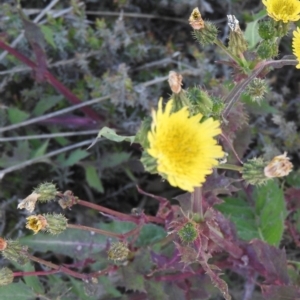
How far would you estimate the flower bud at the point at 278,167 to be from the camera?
1558mm

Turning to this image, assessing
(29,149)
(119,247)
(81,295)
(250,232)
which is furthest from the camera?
(29,149)

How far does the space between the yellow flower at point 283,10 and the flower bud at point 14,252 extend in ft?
4.13

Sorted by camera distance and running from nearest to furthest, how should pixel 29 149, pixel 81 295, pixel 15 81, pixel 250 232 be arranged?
pixel 81 295
pixel 250 232
pixel 29 149
pixel 15 81

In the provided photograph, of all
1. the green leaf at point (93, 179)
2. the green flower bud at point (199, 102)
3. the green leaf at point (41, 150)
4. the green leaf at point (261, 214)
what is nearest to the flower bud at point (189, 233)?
the green flower bud at point (199, 102)

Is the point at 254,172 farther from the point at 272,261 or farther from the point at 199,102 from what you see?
the point at 272,261

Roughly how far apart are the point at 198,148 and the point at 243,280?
1.45m

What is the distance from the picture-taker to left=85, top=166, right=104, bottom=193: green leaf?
2631 millimetres

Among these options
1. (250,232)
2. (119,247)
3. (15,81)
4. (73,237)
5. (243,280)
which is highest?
(15,81)

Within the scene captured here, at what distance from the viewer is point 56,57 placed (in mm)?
3041

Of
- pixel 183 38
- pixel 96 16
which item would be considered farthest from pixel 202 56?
pixel 96 16

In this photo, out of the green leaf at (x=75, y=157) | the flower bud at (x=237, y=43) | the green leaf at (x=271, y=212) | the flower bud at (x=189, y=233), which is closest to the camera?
the flower bud at (x=189, y=233)

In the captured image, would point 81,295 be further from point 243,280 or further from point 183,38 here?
point 183,38

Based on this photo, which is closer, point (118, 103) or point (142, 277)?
point (142, 277)

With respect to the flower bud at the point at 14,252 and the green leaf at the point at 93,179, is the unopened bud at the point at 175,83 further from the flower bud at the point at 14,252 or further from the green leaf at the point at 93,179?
the green leaf at the point at 93,179
